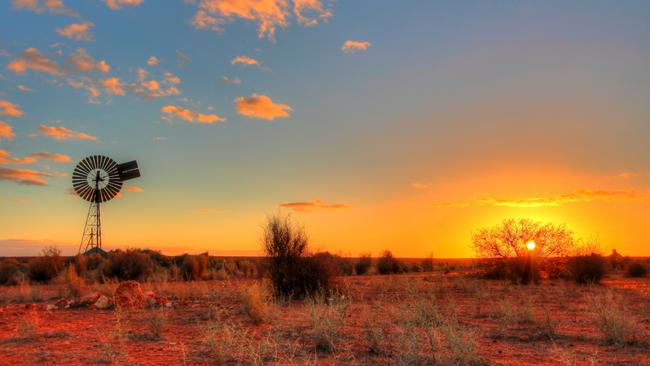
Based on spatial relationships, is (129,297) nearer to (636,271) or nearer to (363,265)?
(363,265)

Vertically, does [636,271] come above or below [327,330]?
below

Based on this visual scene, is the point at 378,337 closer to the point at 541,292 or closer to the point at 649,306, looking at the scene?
the point at 649,306

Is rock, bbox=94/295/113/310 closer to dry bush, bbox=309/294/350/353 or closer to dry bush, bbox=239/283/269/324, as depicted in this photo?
dry bush, bbox=239/283/269/324

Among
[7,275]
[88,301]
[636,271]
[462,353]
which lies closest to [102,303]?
[88,301]

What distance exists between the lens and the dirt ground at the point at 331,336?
8195 mm

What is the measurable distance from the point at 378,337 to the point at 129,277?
78.5 feet

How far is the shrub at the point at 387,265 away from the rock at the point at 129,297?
23147 mm

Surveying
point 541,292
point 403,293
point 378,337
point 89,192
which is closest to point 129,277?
point 89,192

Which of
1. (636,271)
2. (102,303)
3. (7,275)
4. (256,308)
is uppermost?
(7,275)

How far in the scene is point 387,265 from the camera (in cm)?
3722

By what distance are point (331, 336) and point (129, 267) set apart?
2345 cm

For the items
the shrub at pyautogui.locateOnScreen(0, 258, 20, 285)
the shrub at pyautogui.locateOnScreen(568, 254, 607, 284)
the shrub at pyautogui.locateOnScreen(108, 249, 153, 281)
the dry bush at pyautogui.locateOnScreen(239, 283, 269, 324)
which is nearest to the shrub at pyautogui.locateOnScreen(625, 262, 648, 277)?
the shrub at pyautogui.locateOnScreen(568, 254, 607, 284)

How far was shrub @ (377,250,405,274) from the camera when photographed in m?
37.0

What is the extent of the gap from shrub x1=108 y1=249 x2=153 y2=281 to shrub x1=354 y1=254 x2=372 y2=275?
550 inches
